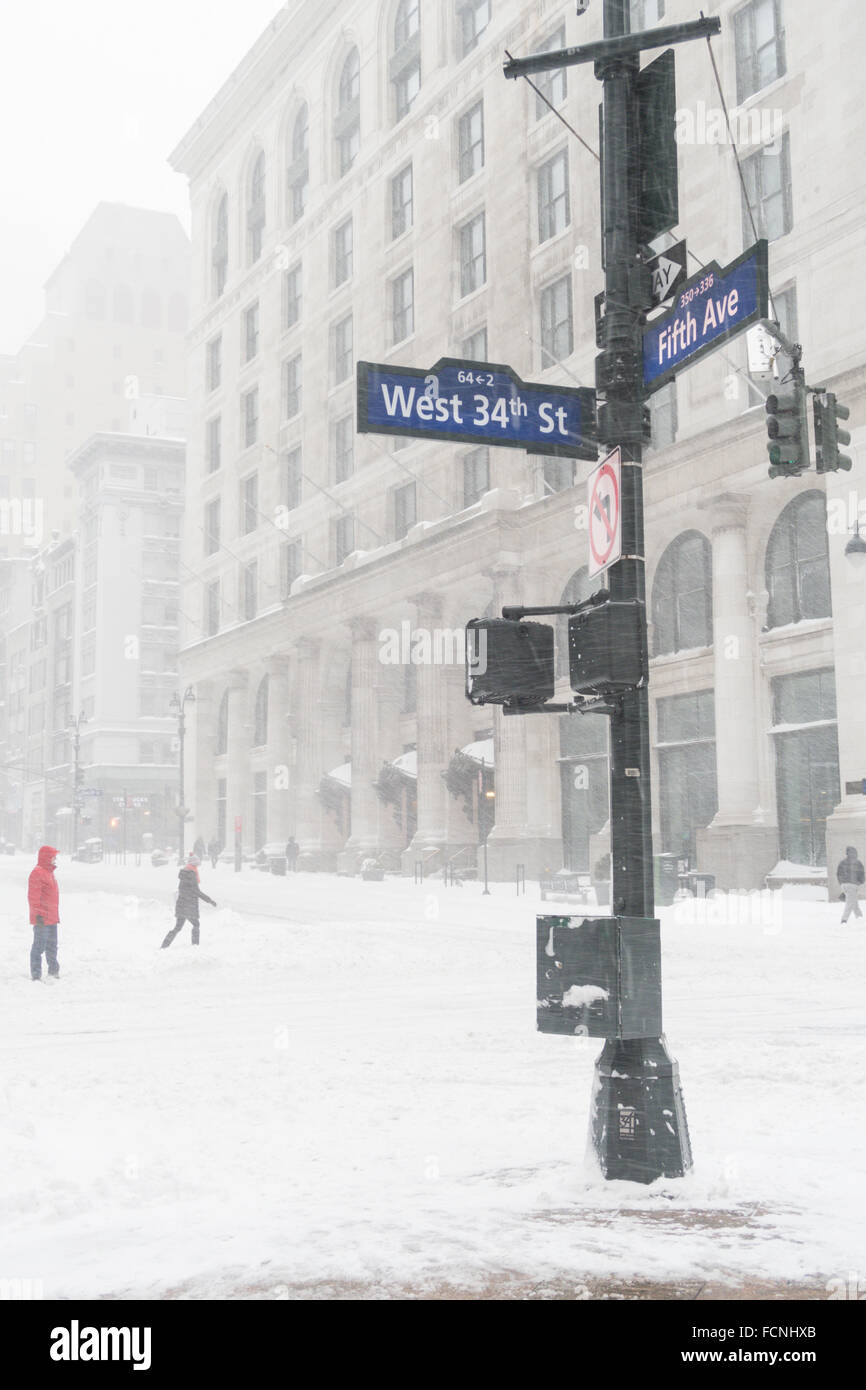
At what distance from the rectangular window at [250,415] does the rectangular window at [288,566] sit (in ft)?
24.7

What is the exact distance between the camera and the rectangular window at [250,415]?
63.7 m

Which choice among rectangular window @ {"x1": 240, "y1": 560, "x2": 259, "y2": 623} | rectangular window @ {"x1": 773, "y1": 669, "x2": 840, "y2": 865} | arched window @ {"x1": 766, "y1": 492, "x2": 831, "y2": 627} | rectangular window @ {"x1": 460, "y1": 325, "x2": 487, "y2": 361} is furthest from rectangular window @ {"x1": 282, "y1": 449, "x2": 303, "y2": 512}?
rectangular window @ {"x1": 773, "y1": 669, "x2": 840, "y2": 865}

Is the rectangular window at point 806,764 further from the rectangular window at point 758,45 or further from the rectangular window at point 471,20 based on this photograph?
the rectangular window at point 471,20

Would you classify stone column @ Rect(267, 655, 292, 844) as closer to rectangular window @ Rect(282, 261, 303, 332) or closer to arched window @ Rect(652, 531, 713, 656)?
rectangular window @ Rect(282, 261, 303, 332)

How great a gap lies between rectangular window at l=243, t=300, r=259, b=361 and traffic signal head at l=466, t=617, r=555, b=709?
60.5m

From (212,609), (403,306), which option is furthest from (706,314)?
(212,609)

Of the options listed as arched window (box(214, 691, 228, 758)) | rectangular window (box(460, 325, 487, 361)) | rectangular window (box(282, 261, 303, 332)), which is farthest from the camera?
arched window (box(214, 691, 228, 758))

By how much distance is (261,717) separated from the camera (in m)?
62.9

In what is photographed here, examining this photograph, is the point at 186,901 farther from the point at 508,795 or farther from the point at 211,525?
the point at 211,525

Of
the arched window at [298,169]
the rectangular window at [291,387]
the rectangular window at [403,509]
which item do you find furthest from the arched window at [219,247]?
the rectangular window at [403,509]

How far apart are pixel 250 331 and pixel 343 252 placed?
377 inches

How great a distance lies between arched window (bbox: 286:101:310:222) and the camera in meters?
61.3

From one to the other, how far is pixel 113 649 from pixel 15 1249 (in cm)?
10059
